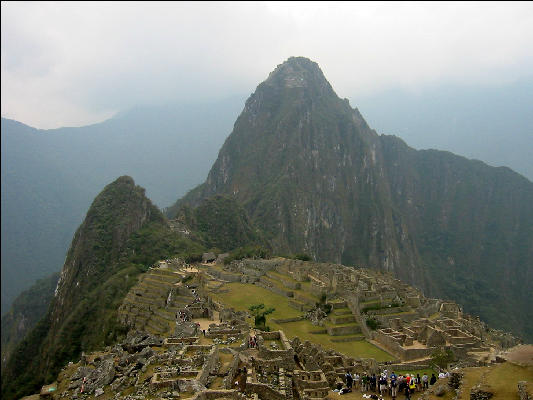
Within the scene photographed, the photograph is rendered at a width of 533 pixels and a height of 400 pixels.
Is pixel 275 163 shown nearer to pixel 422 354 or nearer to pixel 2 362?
pixel 2 362

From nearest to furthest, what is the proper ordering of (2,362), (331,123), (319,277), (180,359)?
(180,359) → (319,277) → (2,362) → (331,123)

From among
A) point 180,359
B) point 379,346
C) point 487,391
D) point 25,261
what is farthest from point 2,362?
point 487,391

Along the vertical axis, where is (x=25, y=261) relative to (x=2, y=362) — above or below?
above

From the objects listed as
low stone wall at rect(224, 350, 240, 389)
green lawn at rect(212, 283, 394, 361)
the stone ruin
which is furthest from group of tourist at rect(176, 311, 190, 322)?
low stone wall at rect(224, 350, 240, 389)

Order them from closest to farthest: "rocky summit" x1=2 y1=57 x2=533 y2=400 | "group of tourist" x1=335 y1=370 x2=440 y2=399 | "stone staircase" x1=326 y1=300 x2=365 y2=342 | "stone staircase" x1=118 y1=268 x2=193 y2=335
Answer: "rocky summit" x1=2 y1=57 x2=533 y2=400
"group of tourist" x1=335 y1=370 x2=440 y2=399
"stone staircase" x1=118 y1=268 x2=193 y2=335
"stone staircase" x1=326 y1=300 x2=365 y2=342

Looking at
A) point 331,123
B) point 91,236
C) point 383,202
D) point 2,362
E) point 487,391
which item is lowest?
point 2,362

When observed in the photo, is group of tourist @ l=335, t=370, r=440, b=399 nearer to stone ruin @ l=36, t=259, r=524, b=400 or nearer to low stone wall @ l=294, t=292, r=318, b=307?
stone ruin @ l=36, t=259, r=524, b=400

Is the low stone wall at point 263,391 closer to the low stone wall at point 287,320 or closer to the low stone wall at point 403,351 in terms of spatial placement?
the low stone wall at point 403,351
